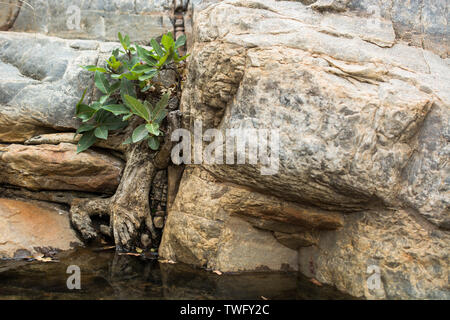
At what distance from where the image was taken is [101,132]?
4449mm

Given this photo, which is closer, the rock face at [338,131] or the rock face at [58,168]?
the rock face at [338,131]

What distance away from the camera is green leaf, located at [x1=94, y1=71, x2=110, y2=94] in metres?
4.47

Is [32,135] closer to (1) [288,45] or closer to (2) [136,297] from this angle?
(2) [136,297]

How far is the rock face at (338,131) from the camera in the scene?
3.16 meters

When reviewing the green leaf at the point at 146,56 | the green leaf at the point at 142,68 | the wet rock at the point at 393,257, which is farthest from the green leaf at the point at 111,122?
the wet rock at the point at 393,257

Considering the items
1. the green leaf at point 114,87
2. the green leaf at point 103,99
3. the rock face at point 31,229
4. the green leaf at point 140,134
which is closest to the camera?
the rock face at point 31,229

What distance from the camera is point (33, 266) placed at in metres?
3.70

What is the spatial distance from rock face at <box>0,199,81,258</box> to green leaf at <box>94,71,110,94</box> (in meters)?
1.48

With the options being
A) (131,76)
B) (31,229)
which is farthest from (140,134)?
(31,229)

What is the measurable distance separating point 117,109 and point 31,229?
5.08 feet

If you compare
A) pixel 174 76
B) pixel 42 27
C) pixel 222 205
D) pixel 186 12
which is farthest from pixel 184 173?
pixel 42 27

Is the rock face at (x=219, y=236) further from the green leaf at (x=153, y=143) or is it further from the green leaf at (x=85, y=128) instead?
the green leaf at (x=85, y=128)

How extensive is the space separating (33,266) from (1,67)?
258 cm

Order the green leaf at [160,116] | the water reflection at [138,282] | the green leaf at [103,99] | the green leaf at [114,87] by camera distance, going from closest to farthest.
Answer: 1. the water reflection at [138,282]
2. the green leaf at [160,116]
3. the green leaf at [103,99]
4. the green leaf at [114,87]
